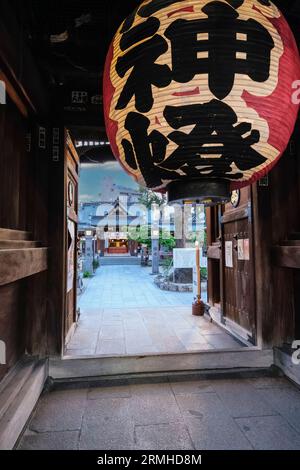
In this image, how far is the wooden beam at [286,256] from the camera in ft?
10.7

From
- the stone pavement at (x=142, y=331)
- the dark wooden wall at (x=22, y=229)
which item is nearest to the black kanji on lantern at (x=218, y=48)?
the dark wooden wall at (x=22, y=229)

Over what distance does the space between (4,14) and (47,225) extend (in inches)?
83.1

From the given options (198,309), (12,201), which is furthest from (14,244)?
(198,309)

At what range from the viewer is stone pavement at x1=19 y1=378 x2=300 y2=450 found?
7.45 feet

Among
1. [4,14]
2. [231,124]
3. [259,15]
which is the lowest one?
[231,124]

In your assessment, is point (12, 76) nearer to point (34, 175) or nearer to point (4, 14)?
point (4, 14)

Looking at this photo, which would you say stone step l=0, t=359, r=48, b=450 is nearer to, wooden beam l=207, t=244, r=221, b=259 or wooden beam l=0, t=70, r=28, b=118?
wooden beam l=0, t=70, r=28, b=118

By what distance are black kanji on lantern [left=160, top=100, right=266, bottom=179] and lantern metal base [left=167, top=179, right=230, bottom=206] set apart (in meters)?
0.11

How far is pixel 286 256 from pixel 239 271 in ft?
4.14

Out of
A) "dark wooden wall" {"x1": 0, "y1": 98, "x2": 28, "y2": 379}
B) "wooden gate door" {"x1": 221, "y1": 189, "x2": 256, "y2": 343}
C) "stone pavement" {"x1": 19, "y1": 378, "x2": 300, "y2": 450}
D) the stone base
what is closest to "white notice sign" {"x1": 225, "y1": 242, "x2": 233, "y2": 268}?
"wooden gate door" {"x1": 221, "y1": 189, "x2": 256, "y2": 343}

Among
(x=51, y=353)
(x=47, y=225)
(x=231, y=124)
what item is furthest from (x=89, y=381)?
(x=231, y=124)

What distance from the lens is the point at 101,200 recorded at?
36.9 m

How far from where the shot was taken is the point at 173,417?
2633 millimetres

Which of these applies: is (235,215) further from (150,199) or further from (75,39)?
(150,199)
